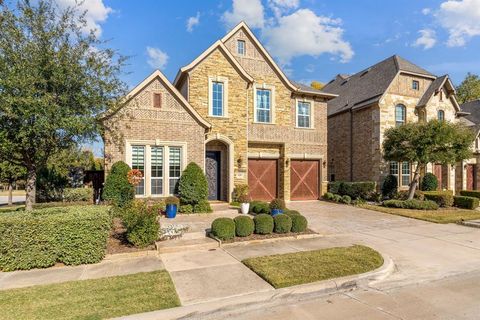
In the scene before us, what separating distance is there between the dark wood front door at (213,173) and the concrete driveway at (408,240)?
16.4 ft

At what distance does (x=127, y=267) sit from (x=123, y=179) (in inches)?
245

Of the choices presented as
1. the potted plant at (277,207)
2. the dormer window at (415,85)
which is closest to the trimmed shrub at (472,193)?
the dormer window at (415,85)

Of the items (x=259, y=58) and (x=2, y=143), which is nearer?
(x=2, y=143)

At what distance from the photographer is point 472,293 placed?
5.29m

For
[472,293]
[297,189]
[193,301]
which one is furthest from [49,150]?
[297,189]

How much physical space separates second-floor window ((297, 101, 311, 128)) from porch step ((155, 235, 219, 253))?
11.9 m

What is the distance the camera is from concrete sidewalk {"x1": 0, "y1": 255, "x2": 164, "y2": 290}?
5.68 m

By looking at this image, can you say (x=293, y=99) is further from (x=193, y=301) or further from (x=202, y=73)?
(x=193, y=301)

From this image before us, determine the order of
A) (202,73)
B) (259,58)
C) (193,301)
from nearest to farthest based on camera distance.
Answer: (193,301) < (202,73) < (259,58)

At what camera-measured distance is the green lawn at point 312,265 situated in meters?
5.62

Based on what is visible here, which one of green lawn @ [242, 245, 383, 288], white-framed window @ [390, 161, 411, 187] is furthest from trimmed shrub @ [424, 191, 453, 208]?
green lawn @ [242, 245, 383, 288]

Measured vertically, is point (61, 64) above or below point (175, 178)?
above

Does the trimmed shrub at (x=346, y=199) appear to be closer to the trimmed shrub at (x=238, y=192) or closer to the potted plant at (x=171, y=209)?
the trimmed shrub at (x=238, y=192)

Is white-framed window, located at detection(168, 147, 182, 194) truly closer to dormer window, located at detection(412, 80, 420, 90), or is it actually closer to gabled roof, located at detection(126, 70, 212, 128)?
gabled roof, located at detection(126, 70, 212, 128)
